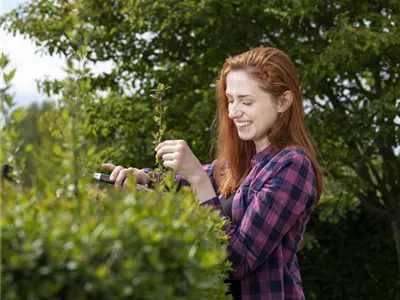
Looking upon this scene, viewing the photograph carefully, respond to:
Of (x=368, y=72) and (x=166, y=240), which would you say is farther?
(x=368, y=72)

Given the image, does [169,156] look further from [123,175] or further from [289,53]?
[289,53]

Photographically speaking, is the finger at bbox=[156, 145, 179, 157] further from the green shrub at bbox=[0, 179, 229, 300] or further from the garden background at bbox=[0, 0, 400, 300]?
the garden background at bbox=[0, 0, 400, 300]

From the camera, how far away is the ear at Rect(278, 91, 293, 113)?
11.5 feet

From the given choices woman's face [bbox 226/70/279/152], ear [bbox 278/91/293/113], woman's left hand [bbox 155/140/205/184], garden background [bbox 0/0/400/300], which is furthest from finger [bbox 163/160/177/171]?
garden background [bbox 0/0/400/300]

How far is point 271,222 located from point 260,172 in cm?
28

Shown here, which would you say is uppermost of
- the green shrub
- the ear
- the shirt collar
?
the ear

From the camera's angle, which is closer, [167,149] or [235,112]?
[167,149]

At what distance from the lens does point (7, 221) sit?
1630 mm

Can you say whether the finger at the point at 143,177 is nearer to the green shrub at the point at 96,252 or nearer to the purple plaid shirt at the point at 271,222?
the purple plaid shirt at the point at 271,222

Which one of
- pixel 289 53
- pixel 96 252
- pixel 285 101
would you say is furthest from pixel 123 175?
pixel 289 53

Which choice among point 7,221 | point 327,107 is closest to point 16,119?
point 7,221

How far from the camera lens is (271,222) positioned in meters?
3.14

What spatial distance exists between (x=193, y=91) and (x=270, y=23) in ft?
4.00

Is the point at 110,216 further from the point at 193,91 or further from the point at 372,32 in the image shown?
the point at 193,91
